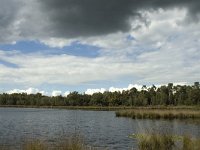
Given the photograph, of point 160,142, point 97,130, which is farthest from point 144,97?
point 160,142

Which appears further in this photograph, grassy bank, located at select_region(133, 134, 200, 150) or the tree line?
the tree line

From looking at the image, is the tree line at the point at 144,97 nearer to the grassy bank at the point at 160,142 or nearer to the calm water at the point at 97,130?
the calm water at the point at 97,130

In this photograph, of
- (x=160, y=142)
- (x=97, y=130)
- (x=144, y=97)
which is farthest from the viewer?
(x=144, y=97)

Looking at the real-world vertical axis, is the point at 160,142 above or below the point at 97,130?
above

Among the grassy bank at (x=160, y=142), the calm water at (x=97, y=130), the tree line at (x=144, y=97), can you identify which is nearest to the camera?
the grassy bank at (x=160, y=142)

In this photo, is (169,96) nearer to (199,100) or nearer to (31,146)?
(199,100)

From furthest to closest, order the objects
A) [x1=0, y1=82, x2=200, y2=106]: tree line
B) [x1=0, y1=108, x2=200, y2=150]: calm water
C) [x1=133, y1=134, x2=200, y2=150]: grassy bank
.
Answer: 1. [x1=0, y1=82, x2=200, y2=106]: tree line
2. [x1=0, y1=108, x2=200, y2=150]: calm water
3. [x1=133, y1=134, x2=200, y2=150]: grassy bank

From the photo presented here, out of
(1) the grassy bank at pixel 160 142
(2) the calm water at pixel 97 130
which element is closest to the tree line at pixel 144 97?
(2) the calm water at pixel 97 130

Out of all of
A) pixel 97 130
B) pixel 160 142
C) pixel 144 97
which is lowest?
pixel 97 130

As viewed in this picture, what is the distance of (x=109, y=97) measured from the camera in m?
172

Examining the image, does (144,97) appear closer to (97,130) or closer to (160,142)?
(97,130)

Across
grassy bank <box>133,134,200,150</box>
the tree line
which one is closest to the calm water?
grassy bank <box>133,134,200,150</box>

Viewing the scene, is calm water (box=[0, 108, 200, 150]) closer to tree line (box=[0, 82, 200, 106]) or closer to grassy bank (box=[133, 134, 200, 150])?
grassy bank (box=[133, 134, 200, 150])

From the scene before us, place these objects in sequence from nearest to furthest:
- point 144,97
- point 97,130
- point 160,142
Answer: point 160,142, point 97,130, point 144,97
